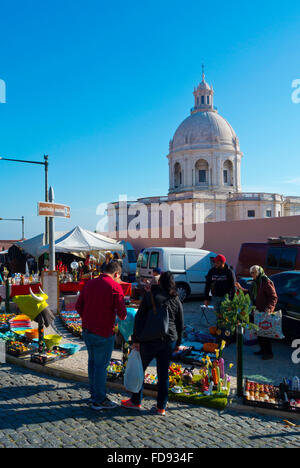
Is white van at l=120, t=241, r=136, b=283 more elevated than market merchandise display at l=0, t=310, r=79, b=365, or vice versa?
white van at l=120, t=241, r=136, b=283

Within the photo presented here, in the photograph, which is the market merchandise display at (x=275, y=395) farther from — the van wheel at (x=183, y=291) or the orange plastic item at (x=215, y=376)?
the van wheel at (x=183, y=291)

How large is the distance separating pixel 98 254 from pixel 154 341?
49.2 ft

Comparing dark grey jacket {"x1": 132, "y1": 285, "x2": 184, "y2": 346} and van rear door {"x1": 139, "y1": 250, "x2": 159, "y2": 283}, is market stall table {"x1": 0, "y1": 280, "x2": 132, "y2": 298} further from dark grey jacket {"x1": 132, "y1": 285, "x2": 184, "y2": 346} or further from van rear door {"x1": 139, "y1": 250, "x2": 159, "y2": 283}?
dark grey jacket {"x1": 132, "y1": 285, "x2": 184, "y2": 346}

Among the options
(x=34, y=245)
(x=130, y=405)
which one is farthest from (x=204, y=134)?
(x=130, y=405)

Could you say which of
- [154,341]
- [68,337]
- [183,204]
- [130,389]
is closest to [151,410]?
[130,389]

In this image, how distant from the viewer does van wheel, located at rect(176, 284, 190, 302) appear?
500 inches

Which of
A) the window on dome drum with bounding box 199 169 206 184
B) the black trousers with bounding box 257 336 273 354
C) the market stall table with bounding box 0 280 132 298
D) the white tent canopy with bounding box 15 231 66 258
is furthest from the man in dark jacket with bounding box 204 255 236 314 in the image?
the window on dome drum with bounding box 199 169 206 184

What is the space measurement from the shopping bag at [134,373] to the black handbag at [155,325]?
253mm

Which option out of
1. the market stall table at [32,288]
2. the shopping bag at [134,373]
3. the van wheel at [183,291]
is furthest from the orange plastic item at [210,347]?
the van wheel at [183,291]

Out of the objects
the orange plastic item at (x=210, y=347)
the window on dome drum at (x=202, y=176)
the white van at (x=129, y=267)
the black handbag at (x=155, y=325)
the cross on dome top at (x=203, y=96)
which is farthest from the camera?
the cross on dome top at (x=203, y=96)

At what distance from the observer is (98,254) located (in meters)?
19.1

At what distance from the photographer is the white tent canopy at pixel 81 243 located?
52.0ft

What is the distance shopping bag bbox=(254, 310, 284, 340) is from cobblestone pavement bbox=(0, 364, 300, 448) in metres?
1.86

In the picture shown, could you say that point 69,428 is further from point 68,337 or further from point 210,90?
point 210,90
